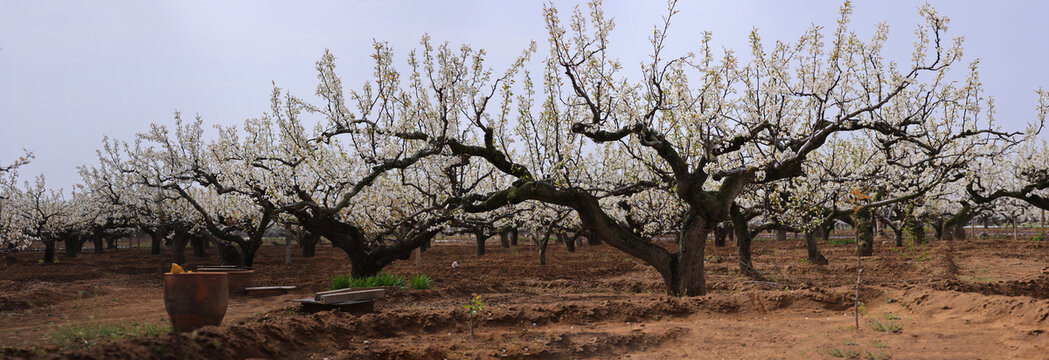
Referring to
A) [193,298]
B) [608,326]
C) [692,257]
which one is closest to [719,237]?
[692,257]

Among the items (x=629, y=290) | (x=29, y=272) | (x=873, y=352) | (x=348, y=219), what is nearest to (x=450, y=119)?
(x=348, y=219)

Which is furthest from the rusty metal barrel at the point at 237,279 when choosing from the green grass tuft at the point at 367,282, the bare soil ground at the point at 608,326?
the green grass tuft at the point at 367,282

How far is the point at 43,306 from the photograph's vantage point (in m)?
14.0

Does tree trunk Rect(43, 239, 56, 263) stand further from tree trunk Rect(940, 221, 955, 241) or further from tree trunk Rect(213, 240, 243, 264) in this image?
tree trunk Rect(940, 221, 955, 241)

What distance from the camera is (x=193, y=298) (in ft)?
25.0

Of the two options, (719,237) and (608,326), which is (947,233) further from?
(608,326)

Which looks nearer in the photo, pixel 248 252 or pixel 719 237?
pixel 248 252

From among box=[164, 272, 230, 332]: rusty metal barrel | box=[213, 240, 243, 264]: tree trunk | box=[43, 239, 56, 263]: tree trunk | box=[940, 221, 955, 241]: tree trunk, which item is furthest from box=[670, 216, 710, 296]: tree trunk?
box=[43, 239, 56, 263]: tree trunk

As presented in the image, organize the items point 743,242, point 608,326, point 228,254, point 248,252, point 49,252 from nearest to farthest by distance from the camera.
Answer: point 608,326 < point 743,242 < point 248,252 < point 228,254 < point 49,252

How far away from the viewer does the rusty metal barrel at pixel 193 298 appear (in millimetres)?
7531

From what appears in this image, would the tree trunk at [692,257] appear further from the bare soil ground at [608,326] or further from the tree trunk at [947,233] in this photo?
the tree trunk at [947,233]

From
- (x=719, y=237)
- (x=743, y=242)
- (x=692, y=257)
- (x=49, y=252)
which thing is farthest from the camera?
(x=719, y=237)

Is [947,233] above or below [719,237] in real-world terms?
below

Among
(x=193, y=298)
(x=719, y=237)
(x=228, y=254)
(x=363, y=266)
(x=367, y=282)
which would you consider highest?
(x=193, y=298)
